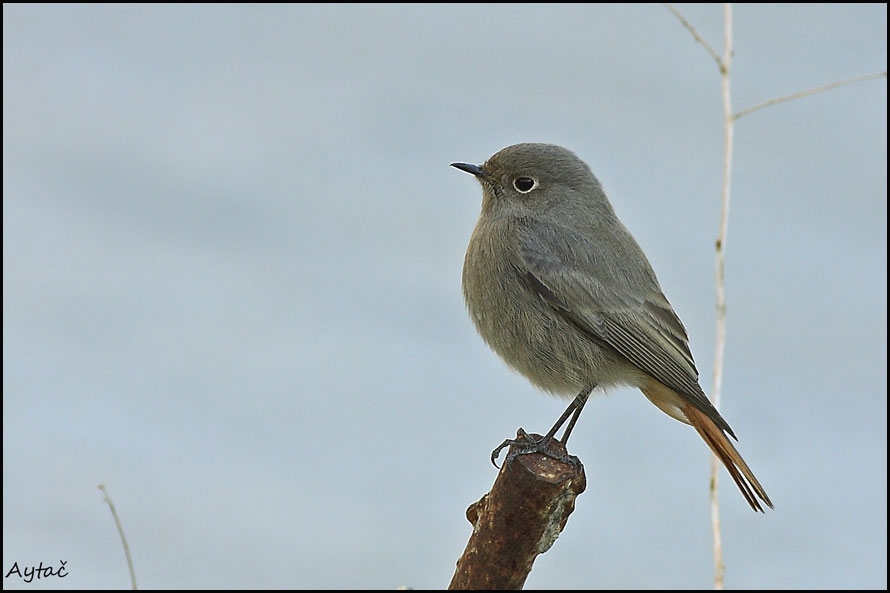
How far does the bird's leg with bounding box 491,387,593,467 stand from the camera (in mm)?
3156

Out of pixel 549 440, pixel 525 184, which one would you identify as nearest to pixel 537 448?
pixel 549 440

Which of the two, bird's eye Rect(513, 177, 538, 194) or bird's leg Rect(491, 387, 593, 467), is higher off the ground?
bird's eye Rect(513, 177, 538, 194)

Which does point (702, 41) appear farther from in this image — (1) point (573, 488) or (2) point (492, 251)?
(1) point (573, 488)

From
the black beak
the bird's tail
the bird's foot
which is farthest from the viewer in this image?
the black beak

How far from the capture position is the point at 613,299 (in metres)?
3.98

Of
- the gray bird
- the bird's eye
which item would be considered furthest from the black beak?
the gray bird

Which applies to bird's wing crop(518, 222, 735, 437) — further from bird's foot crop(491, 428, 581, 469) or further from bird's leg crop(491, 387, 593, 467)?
bird's foot crop(491, 428, 581, 469)

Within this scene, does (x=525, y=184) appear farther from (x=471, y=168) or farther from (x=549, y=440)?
(x=549, y=440)

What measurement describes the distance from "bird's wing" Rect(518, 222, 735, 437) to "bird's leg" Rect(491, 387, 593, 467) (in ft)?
0.92

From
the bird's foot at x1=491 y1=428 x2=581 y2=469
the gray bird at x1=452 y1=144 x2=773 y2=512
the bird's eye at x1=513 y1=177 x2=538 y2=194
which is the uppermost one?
the bird's eye at x1=513 y1=177 x2=538 y2=194

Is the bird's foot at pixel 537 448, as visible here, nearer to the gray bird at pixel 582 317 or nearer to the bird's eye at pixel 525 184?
the gray bird at pixel 582 317

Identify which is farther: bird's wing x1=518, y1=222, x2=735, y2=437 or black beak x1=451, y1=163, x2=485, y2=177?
black beak x1=451, y1=163, x2=485, y2=177

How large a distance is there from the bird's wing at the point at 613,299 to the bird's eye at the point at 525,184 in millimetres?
290

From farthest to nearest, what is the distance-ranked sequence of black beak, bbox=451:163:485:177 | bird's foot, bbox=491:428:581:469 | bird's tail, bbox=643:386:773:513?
black beak, bbox=451:163:485:177 < bird's tail, bbox=643:386:773:513 < bird's foot, bbox=491:428:581:469
